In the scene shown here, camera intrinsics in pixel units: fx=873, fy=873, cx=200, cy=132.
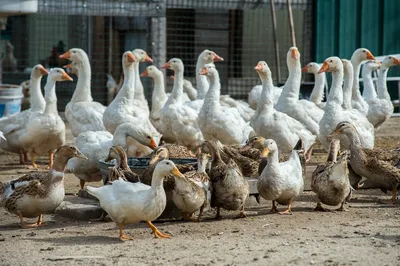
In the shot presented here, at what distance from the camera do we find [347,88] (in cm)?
1213

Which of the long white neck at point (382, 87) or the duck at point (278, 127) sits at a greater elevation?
the long white neck at point (382, 87)

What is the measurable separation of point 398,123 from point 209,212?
8813 mm

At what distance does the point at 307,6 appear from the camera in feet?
59.1

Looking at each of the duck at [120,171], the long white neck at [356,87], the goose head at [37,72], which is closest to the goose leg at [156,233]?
the duck at [120,171]

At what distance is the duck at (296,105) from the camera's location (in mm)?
11883

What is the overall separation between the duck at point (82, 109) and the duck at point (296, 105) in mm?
2560

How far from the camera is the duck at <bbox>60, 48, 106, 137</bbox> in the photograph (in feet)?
40.0

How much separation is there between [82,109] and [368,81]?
4908mm

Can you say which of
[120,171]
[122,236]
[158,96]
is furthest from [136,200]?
[158,96]

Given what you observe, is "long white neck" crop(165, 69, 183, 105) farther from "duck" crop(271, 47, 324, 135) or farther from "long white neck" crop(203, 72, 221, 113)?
"duck" crop(271, 47, 324, 135)

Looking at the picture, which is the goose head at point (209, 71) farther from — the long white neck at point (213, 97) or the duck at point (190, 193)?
the duck at point (190, 193)

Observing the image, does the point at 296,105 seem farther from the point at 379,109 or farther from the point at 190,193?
the point at 190,193

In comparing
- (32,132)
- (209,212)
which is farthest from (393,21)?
(209,212)

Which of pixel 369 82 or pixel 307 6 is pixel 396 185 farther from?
pixel 307 6
